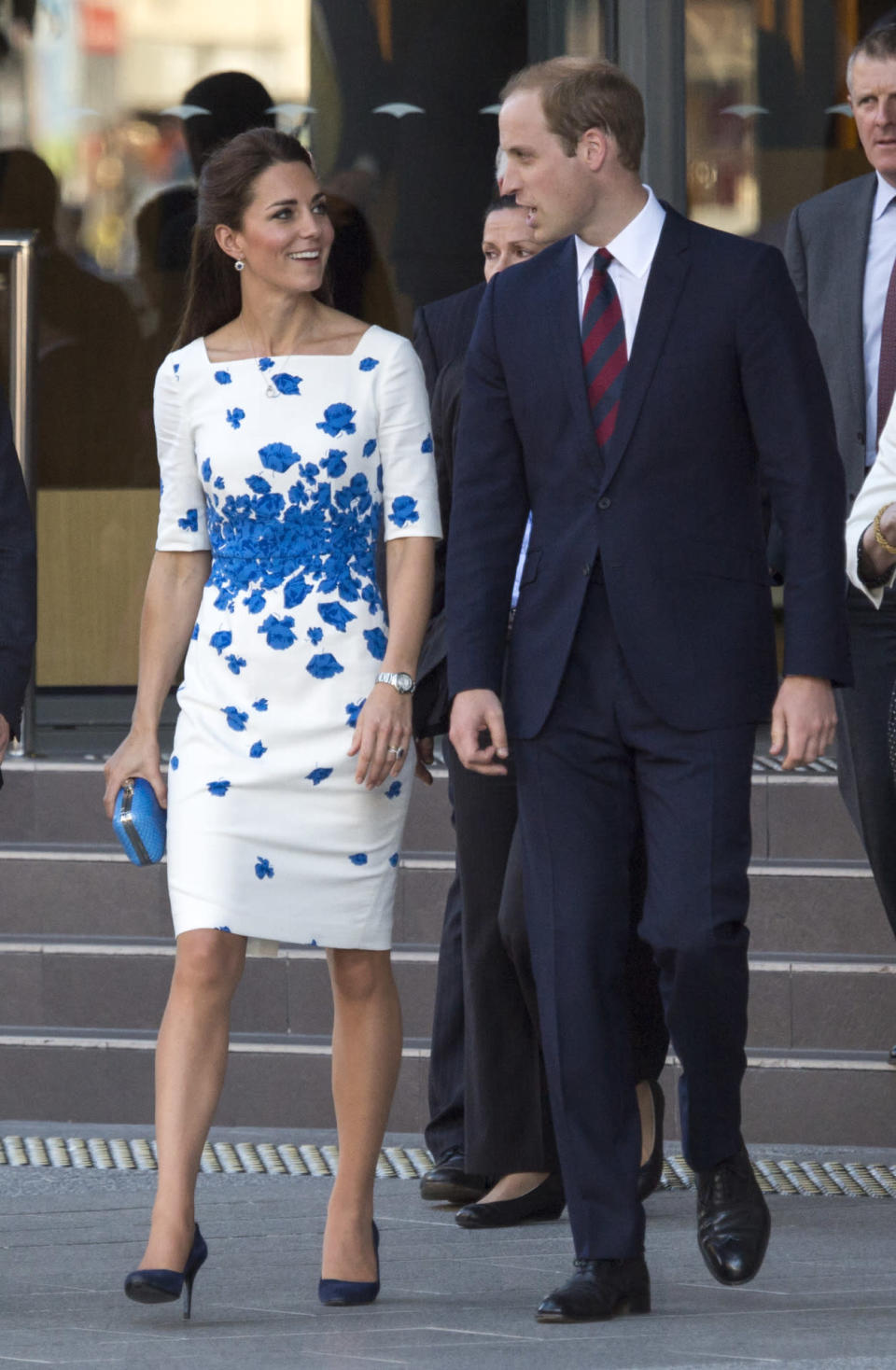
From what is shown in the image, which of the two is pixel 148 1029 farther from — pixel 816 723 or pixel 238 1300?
pixel 816 723

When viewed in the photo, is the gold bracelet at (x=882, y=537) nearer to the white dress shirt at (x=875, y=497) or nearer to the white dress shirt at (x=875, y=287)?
the white dress shirt at (x=875, y=497)

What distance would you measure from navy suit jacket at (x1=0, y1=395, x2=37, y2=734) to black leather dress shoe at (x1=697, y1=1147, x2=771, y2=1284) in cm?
140

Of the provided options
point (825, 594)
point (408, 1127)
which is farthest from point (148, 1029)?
point (825, 594)

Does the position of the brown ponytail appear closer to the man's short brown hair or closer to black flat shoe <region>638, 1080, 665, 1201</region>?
the man's short brown hair

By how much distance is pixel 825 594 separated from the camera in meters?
3.96

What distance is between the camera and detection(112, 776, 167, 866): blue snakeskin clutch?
4.14m

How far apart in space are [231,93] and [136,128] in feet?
1.25

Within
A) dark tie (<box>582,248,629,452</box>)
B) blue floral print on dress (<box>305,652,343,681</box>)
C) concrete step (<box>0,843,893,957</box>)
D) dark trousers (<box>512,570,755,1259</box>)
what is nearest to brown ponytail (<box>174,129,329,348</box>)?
dark tie (<box>582,248,629,452</box>)

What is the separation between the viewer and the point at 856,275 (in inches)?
198

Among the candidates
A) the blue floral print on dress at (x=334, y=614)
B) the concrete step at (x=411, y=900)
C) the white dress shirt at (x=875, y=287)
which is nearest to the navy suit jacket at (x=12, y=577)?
the blue floral print on dress at (x=334, y=614)

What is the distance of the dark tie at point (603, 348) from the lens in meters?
4.01

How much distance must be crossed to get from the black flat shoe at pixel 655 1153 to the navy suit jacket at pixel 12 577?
149 cm

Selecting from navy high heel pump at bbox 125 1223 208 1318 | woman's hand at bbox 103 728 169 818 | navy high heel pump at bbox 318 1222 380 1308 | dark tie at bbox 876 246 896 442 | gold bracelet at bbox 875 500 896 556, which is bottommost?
navy high heel pump at bbox 318 1222 380 1308

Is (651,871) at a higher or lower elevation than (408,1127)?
higher
